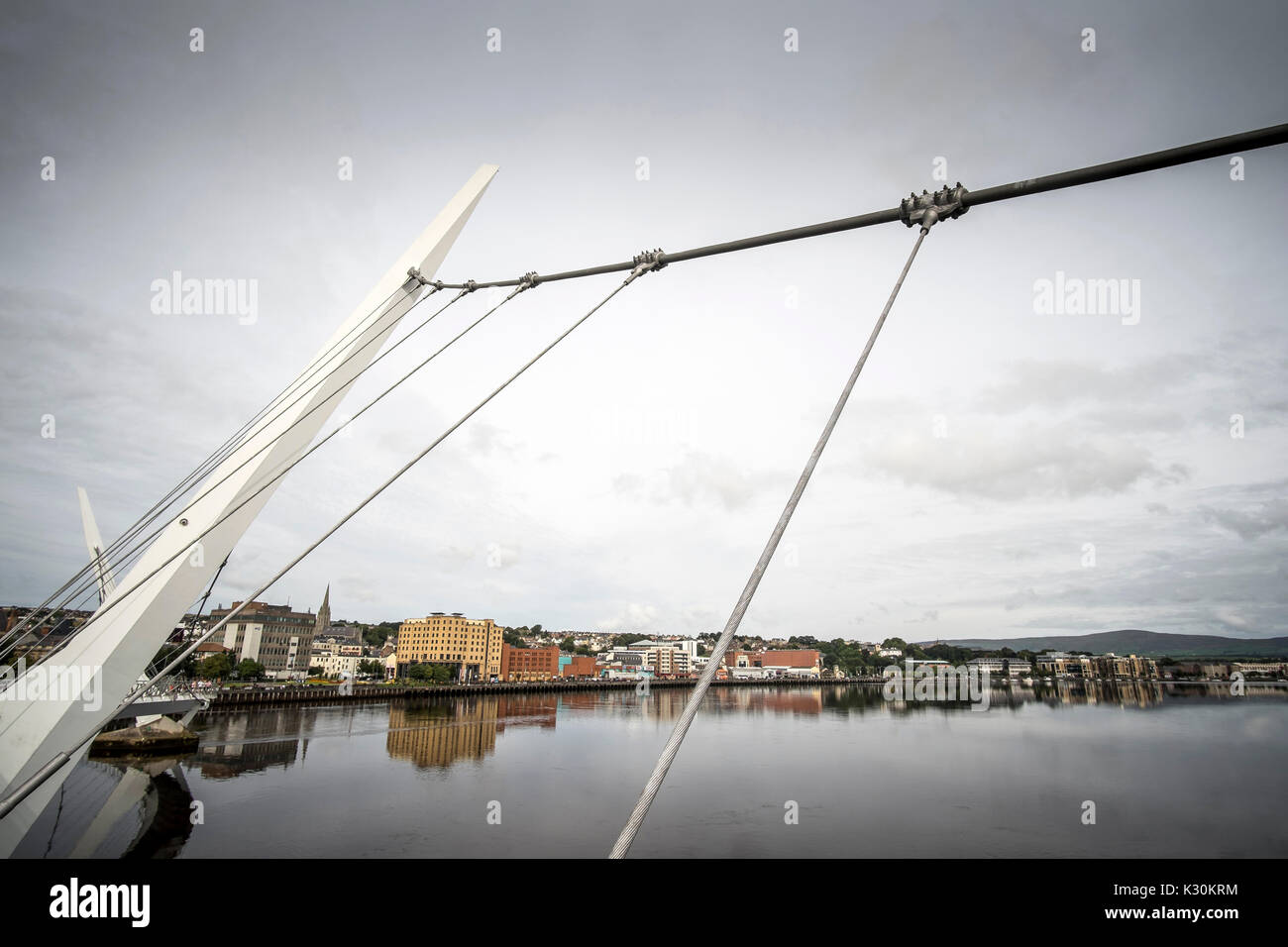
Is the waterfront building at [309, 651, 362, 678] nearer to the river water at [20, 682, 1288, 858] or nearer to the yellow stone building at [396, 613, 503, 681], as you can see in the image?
the yellow stone building at [396, 613, 503, 681]

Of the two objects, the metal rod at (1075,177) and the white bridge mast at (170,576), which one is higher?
the metal rod at (1075,177)

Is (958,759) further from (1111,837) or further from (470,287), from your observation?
(470,287)

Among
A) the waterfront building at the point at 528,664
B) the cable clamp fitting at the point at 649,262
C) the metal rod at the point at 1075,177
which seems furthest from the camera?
the waterfront building at the point at 528,664

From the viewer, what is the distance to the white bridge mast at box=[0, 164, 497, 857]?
3.84 m

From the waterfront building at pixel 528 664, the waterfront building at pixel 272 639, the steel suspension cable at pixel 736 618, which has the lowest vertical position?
the waterfront building at pixel 528 664

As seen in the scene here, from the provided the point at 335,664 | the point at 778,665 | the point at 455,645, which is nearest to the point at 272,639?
the point at 335,664

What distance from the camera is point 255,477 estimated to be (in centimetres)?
537

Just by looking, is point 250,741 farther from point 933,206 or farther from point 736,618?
point 933,206

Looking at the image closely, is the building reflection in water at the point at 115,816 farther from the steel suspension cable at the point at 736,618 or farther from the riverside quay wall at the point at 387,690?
the riverside quay wall at the point at 387,690

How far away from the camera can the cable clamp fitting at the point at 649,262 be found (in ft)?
16.6

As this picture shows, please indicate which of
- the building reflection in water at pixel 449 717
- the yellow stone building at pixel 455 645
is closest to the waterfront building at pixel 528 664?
the yellow stone building at pixel 455 645

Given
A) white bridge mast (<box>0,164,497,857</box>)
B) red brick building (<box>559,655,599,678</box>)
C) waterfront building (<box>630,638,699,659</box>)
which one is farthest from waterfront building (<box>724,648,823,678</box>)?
white bridge mast (<box>0,164,497,857</box>)

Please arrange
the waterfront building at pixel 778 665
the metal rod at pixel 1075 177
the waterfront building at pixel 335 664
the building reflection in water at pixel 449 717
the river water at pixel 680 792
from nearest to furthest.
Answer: the metal rod at pixel 1075 177 < the river water at pixel 680 792 < the building reflection in water at pixel 449 717 < the waterfront building at pixel 335 664 < the waterfront building at pixel 778 665

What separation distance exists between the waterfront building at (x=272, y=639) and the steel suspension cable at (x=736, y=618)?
3316 inches
